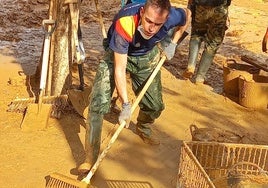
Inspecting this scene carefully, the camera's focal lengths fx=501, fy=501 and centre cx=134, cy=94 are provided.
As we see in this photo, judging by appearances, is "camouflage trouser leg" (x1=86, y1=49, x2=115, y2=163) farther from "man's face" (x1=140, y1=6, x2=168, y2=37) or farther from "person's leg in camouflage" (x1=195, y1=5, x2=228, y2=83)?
"person's leg in camouflage" (x1=195, y1=5, x2=228, y2=83)

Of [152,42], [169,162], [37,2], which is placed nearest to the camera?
[152,42]

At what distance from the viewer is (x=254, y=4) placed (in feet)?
47.4

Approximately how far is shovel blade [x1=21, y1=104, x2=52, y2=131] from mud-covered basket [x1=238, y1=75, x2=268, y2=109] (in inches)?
111

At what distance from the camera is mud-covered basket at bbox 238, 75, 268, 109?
7.02 meters

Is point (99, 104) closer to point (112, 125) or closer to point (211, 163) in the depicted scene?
point (211, 163)

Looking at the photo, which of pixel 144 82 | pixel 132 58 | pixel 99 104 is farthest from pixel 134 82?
pixel 99 104

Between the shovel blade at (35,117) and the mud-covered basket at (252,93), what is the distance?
283 cm

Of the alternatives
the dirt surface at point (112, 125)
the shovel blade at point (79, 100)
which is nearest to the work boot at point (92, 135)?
the dirt surface at point (112, 125)

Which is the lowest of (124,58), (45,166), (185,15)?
(45,166)

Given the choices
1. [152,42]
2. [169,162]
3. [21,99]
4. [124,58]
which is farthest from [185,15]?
[21,99]

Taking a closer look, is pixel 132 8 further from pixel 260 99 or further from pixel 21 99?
pixel 260 99

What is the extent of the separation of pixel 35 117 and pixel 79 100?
69cm

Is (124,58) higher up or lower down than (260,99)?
higher up

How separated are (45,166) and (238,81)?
11.0 ft
